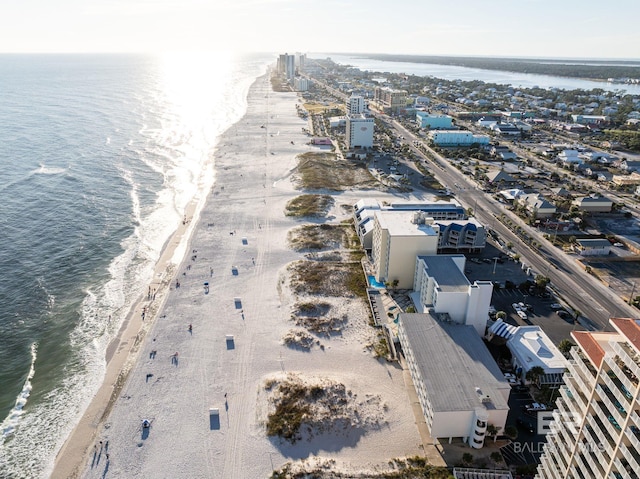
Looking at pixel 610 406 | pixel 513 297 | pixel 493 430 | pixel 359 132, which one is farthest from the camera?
pixel 359 132

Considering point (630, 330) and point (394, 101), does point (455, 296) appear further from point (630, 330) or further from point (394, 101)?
point (394, 101)

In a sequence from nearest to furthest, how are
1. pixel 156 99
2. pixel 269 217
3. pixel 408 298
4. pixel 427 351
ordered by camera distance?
pixel 427 351, pixel 408 298, pixel 269 217, pixel 156 99

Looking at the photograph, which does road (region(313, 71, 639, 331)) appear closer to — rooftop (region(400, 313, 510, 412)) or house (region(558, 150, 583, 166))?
rooftop (region(400, 313, 510, 412))

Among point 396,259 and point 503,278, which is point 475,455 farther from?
point 503,278

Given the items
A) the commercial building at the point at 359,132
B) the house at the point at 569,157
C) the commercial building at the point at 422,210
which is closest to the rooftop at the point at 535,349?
the commercial building at the point at 422,210

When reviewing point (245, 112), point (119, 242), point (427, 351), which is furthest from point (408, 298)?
point (245, 112)

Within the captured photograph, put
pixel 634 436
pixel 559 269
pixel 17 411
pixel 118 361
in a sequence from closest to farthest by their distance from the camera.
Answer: pixel 634 436 → pixel 17 411 → pixel 118 361 → pixel 559 269

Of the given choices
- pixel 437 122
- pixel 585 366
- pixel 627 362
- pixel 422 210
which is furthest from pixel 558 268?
pixel 437 122
